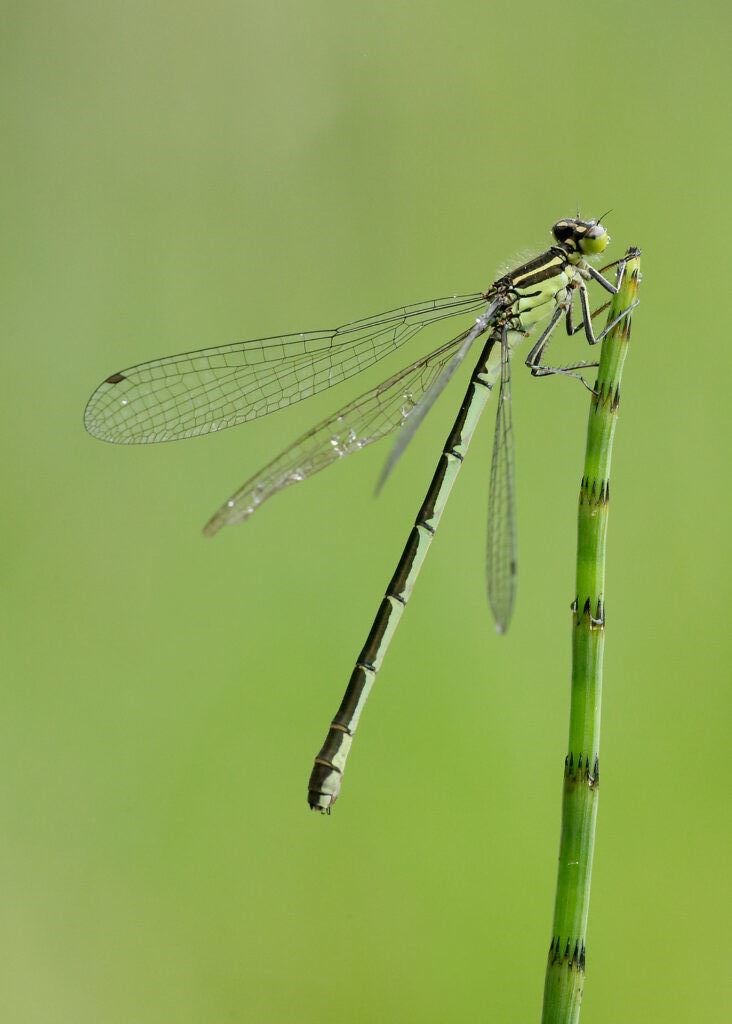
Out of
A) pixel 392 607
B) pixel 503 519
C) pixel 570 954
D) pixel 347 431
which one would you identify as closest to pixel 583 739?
pixel 570 954

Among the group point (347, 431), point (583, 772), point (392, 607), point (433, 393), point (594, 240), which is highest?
point (594, 240)

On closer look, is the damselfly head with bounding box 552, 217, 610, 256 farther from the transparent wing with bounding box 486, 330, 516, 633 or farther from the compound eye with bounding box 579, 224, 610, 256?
the transparent wing with bounding box 486, 330, 516, 633

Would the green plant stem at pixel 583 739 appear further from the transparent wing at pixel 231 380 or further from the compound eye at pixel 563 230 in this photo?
the transparent wing at pixel 231 380

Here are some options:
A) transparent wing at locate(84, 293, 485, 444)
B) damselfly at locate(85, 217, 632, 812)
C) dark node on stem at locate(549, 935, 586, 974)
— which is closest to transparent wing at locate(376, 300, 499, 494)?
damselfly at locate(85, 217, 632, 812)

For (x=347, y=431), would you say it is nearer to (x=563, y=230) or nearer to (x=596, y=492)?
(x=563, y=230)

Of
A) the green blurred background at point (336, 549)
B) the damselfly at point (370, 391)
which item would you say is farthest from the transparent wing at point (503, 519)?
the green blurred background at point (336, 549)

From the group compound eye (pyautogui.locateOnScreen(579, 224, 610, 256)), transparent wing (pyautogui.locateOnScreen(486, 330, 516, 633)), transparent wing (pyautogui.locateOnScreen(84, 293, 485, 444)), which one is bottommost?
transparent wing (pyautogui.locateOnScreen(486, 330, 516, 633))
